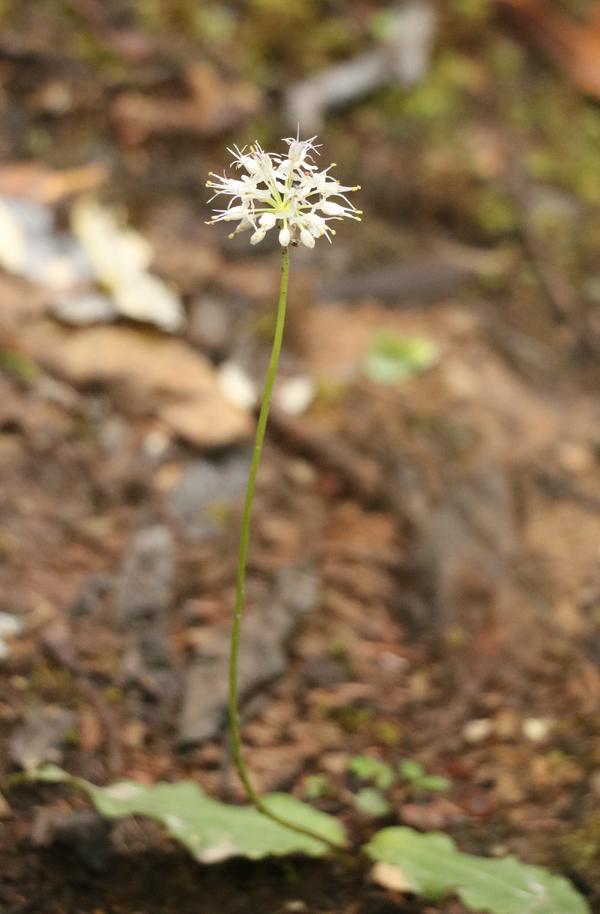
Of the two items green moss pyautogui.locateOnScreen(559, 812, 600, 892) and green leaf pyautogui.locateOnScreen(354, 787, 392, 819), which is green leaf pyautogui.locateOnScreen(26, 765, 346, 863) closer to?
green leaf pyautogui.locateOnScreen(354, 787, 392, 819)

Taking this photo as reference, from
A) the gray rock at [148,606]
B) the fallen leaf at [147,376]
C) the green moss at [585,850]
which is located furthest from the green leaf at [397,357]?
the green moss at [585,850]

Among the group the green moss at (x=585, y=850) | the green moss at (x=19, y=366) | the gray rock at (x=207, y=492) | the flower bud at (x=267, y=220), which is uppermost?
the green moss at (x=19, y=366)

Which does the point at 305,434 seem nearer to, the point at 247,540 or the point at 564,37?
the point at 247,540

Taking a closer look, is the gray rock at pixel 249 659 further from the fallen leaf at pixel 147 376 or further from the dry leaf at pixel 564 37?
the dry leaf at pixel 564 37

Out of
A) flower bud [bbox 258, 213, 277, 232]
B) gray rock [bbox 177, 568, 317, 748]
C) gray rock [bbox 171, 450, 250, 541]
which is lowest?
gray rock [bbox 177, 568, 317, 748]

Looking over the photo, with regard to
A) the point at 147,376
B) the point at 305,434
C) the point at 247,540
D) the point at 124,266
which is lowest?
the point at 247,540

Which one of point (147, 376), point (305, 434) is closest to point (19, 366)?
point (147, 376)

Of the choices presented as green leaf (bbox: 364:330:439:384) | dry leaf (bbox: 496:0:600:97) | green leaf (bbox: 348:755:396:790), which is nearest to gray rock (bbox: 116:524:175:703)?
green leaf (bbox: 348:755:396:790)
